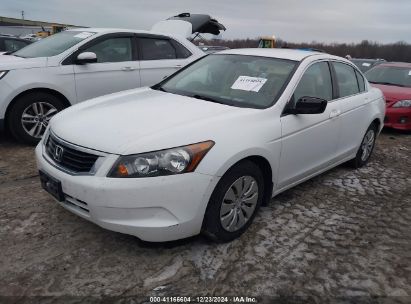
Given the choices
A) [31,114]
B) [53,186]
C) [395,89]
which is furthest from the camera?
[395,89]

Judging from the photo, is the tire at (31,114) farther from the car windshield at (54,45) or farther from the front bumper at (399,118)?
the front bumper at (399,118)

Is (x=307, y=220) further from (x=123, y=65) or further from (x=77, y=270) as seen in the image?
(x=123, y=65)

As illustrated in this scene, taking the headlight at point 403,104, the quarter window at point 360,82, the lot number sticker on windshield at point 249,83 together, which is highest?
the lot number sticker on windshield at point 249,83

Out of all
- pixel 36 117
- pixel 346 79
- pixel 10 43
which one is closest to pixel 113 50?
pixel 36 117

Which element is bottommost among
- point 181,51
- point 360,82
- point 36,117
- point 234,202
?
point 234,202

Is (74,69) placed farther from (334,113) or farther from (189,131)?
(334,113)

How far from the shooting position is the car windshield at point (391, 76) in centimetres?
841

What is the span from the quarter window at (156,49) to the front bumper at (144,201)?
388cm

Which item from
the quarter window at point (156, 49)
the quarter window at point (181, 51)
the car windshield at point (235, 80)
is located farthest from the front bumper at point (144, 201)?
the quarter window at point (181, 51)

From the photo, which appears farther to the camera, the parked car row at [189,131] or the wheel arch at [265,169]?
the wheel arch at [265,169]

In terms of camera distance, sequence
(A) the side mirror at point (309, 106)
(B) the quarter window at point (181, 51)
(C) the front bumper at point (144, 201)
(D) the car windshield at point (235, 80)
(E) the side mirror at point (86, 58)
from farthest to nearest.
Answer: (B) the quarter window at point (181, 51) → (E) the side mirror at point (86, 58) → (D) the car windshield at point (235, 80) → (A) the side mirror at point (309, 106) → (C) the front bumper at point (144, 201)

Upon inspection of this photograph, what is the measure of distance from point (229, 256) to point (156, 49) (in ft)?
14.1

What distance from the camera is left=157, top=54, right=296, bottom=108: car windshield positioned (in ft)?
11.6

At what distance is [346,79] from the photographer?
15.1 feet
